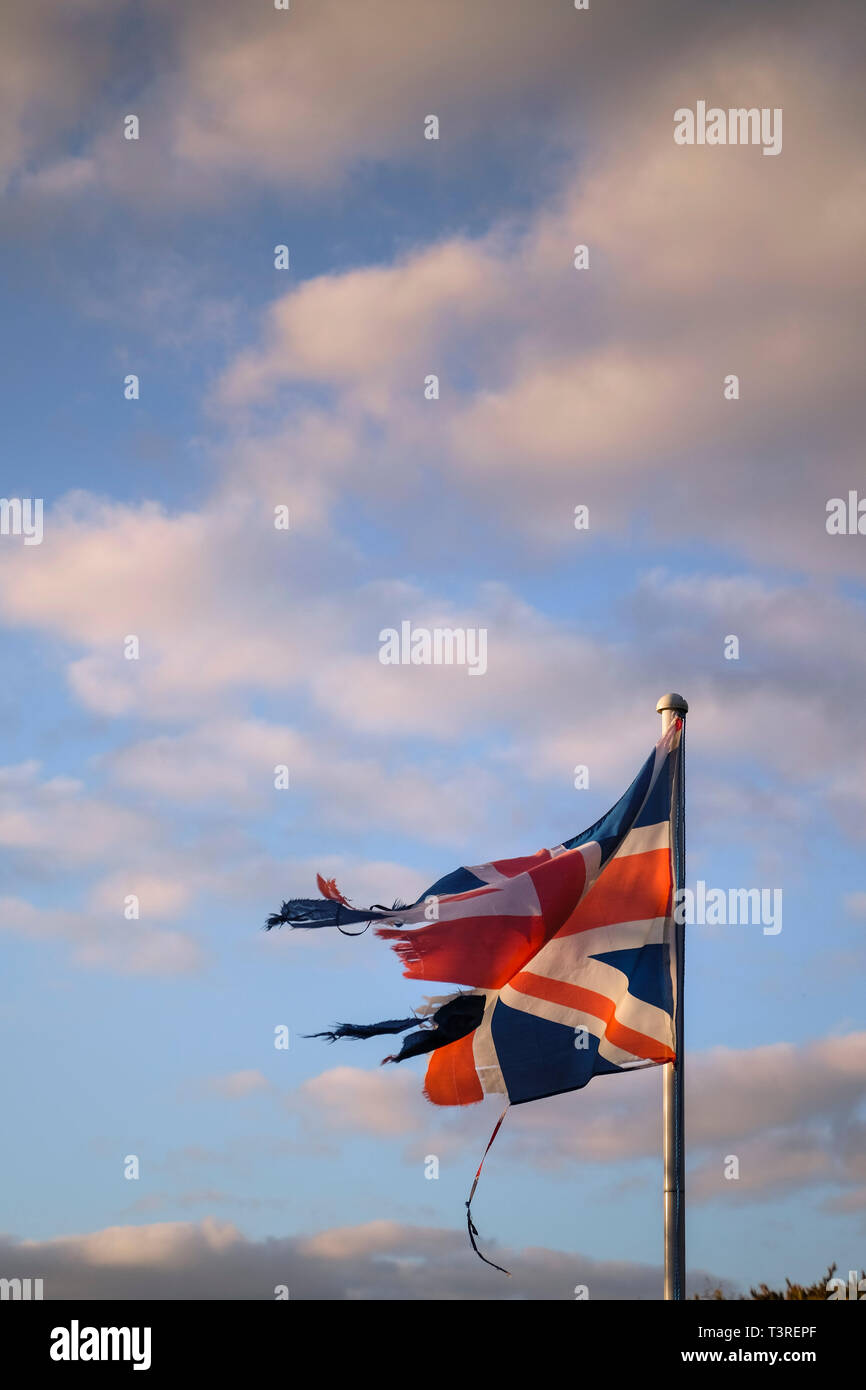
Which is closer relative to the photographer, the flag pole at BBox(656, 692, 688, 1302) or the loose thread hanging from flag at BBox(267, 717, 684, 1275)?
the flag pole at BBox(656, 692, 688, 1302)

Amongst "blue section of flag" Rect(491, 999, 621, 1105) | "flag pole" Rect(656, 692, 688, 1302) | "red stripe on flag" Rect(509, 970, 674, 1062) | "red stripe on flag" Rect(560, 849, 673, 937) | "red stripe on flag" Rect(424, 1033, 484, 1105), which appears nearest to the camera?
"flag pole" Rect(656, 692, 688, 1302)

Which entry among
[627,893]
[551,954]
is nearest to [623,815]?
[627,893]

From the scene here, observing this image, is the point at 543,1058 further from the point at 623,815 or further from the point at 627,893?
the point at 623,815

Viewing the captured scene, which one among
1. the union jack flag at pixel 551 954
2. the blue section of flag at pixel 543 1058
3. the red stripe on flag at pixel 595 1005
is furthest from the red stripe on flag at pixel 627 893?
the blue section of flag at pixel 543 1058

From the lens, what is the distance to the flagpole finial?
1900cm

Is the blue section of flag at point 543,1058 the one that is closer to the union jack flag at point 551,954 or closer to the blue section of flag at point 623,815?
the union jack flag at point 551,954

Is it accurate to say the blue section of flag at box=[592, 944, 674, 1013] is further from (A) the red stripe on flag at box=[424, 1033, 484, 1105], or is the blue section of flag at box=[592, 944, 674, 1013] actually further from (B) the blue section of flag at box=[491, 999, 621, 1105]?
(A) the red stripe on flag at box=[424, 1033, 484, 1105]

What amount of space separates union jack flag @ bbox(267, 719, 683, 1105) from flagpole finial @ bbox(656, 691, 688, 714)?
0.17 metres

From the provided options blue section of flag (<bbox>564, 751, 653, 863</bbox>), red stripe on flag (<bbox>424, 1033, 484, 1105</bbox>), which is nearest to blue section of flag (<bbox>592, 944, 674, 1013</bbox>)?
blue section of flag (<bbox>564, 751, 653, 863</bbox>)

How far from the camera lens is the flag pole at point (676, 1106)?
16.3m
